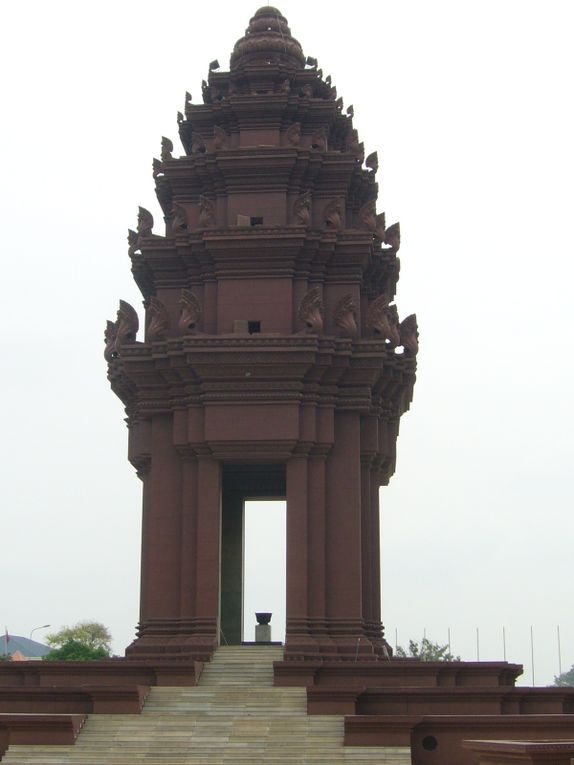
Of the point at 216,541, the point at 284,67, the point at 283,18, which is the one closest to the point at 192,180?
the point at 284,67

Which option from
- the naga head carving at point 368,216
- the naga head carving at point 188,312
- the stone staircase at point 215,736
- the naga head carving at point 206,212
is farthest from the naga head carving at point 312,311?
the stone staircase at point 215,736

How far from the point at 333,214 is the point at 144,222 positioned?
518cm

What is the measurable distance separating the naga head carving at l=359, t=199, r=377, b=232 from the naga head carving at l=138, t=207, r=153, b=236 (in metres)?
5.83

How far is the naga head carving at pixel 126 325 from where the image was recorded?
104 ft

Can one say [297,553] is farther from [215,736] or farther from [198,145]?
[198,145]

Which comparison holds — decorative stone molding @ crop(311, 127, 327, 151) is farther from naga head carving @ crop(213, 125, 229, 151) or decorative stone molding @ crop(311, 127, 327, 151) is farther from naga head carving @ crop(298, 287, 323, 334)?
naga head carving @ crop(298, 287, 323, 334)

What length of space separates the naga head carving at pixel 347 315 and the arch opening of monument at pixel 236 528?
4.85 m

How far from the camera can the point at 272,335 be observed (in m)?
30.0

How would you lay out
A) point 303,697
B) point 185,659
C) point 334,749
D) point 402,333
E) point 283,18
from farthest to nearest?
point 283,18 → point 402,333 → point 185,659 → point 303,697 → point 334,749

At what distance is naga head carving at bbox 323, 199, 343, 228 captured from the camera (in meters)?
32.4

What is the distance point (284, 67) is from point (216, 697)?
18.3 m

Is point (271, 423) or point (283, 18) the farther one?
point (283, 18)

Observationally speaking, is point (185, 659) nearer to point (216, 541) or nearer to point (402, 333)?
point (216, 541)

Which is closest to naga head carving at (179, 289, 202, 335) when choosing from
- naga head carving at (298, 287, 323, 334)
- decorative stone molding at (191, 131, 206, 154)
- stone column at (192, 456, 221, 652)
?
naga head carving at (298, 287, 323, 334)
